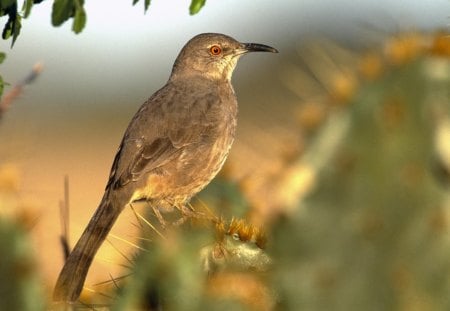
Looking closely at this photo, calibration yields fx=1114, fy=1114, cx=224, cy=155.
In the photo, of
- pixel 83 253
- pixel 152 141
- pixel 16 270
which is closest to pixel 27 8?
pixel 83 253

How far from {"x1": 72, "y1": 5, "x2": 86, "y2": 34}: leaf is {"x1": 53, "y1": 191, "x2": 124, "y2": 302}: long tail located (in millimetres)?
892

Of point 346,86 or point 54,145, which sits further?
point 54,145

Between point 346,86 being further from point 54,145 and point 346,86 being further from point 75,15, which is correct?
point 54,145

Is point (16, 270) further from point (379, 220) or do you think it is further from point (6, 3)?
point (6, 3)

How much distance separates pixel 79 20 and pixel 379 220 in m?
1.88

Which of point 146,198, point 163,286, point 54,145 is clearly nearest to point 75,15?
point 163,286

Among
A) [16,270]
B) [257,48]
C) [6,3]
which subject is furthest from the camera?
[257,48]

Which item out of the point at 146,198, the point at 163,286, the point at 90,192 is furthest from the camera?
the point at 90,192

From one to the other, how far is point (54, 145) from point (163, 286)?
68.3 feet

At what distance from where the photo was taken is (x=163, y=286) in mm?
2928

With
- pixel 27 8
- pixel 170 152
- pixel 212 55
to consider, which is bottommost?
pixel 170 152

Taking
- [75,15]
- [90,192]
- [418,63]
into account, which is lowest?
[90,192]

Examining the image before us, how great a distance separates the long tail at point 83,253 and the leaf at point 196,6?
1103 mm

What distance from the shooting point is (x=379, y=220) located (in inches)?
104
